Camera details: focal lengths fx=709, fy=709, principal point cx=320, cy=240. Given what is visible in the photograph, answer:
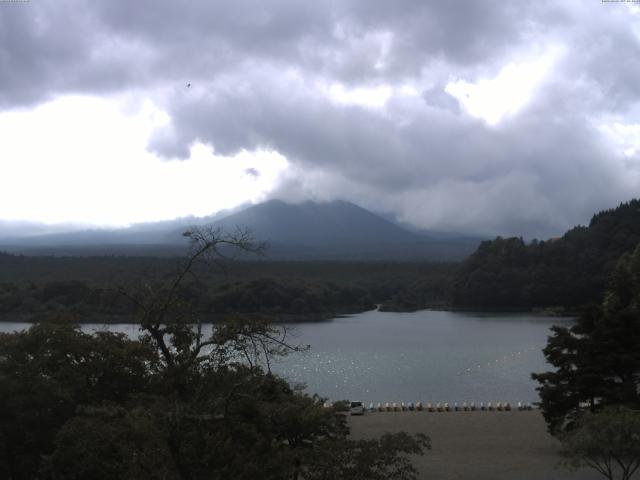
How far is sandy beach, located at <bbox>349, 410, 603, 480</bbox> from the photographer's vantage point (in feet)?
42.0

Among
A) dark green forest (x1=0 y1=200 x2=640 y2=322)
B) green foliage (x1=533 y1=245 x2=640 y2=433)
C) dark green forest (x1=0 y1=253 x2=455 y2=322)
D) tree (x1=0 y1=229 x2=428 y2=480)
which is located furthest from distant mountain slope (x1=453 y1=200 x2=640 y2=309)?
tree (x1=0 y1=229 x2=428 y2=480)

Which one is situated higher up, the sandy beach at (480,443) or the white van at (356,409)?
the sandy beach at (480,443)

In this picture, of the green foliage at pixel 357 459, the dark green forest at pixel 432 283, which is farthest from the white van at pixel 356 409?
the dark green forest at pixel 432 283

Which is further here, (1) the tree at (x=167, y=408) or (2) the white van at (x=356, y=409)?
(2) the white van at (x=356, y=409)

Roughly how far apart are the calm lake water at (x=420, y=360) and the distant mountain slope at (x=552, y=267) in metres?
9.40

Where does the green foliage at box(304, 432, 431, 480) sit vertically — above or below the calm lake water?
above

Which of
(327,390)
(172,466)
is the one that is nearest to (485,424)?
(327,390)

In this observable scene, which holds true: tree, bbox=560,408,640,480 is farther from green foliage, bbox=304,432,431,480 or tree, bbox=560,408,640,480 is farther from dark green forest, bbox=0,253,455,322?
dark green forest, bbox=0,253,455,322

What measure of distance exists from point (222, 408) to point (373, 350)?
3017 cm

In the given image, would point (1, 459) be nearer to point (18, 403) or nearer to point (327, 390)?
point (18, 403)

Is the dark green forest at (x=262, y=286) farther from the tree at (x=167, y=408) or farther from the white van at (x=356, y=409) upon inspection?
the tree at (x=167, y=408)

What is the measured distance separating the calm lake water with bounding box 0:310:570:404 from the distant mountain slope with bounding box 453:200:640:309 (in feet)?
30.8

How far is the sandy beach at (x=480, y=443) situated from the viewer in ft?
42.0

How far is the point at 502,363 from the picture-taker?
30906mm
